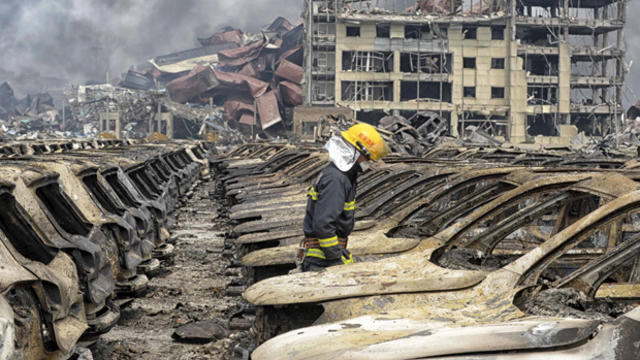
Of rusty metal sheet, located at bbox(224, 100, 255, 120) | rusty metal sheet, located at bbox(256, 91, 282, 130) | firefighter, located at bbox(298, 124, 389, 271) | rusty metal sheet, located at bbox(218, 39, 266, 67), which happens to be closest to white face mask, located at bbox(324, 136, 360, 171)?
firefighter, located at bbox(298, 124, 389, 271)

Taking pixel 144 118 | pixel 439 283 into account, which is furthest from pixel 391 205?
pixel 144 118

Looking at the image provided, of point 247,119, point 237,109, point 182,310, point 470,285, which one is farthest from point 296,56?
point 470,285

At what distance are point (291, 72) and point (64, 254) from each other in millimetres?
82756

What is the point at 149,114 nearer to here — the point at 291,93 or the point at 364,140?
the point at 291,93

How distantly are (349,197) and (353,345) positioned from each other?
2.43 meters

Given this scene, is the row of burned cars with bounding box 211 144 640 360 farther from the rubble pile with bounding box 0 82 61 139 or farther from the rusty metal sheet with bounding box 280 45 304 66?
the rubble pile with bounding box 0 82 61 139

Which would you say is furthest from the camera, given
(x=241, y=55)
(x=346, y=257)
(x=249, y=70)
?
(x=241, y=55)

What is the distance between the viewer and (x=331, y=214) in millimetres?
5332

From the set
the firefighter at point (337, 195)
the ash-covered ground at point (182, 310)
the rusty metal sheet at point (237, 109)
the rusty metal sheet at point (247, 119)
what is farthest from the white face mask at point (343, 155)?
the rusty metal sheet at point (237, 109)

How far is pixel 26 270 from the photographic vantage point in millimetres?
4691

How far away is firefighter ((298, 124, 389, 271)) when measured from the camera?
534cm

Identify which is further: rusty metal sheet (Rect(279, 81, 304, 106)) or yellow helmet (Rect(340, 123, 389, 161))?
rusty metal sheet (Rect(279, 81, 304, 106))

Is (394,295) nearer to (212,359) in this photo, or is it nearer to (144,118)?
(212,359)

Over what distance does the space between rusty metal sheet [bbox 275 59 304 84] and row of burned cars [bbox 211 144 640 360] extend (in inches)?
3166
